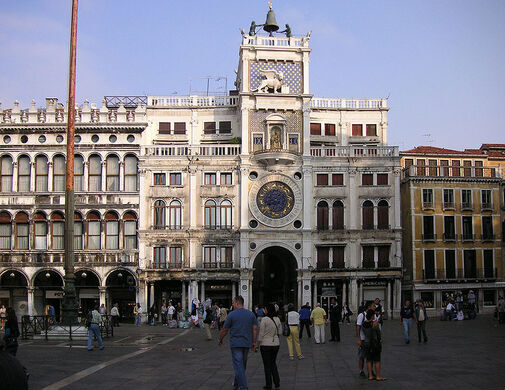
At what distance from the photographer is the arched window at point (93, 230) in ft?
195

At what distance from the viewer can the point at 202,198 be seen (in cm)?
6006

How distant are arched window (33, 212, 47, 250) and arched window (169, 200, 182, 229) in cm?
1002

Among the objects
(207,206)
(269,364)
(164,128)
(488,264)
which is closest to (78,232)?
(207,206)

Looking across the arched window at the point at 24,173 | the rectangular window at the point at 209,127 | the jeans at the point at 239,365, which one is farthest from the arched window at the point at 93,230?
the jeans at the point at 239,365

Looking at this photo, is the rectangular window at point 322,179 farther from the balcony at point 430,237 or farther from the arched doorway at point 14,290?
the arched doorway at point 14,290

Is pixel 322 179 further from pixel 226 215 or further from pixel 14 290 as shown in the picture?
pixel 14 290

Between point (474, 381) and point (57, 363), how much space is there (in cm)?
1268

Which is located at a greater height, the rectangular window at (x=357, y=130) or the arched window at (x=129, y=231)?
the rectangular window at (x=357, y=130)

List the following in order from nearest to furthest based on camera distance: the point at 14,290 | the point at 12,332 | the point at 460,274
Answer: the point at 12,332 → the point at 14,290 → the point at 460,274

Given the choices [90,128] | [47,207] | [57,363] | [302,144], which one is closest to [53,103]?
[90,128]

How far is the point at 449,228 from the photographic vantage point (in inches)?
2467

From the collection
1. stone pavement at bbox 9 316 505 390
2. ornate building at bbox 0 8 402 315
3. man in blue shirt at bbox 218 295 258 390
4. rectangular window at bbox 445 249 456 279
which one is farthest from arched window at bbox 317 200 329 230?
man in blue shirt at bbox 218 295 258 390

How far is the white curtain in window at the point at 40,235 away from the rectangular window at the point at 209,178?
43.6ft

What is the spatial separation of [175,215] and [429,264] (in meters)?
21.3
